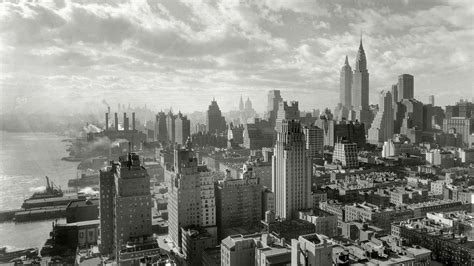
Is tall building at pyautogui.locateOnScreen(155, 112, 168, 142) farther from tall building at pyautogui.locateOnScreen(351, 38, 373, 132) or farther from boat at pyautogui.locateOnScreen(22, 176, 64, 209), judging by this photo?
tall building at pyautogui.locateOnScreen(351, 38, 373, 132)

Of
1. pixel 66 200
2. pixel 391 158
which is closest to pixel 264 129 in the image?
pixel 391 158

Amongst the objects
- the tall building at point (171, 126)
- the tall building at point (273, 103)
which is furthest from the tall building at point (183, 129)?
the tall building at point (273, 103)

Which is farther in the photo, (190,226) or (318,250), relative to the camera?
(190,226)

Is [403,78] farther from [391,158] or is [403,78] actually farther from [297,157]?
[297,157]

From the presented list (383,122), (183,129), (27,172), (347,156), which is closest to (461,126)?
(383,122)

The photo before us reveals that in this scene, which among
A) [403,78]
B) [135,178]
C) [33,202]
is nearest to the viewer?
[135,178]

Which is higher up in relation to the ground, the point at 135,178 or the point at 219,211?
the point at 135,178

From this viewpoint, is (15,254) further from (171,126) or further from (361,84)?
(361,84)
